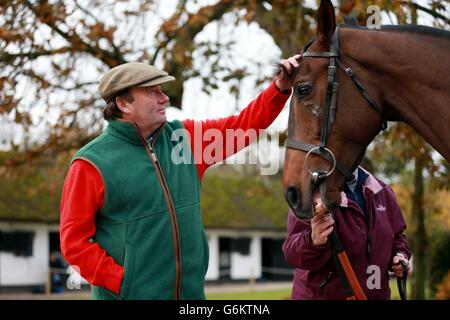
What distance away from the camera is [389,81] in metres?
3.40

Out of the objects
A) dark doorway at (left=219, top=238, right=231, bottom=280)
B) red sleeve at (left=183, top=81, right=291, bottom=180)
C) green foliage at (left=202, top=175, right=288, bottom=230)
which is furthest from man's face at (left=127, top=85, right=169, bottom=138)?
dark doorway at (left=219, top=238, right=231, bottom=280)

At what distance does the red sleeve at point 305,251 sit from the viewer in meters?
3.62

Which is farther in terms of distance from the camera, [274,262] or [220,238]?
[274,262]

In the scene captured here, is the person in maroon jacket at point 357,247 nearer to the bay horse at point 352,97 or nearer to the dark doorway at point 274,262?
the bay horse at point 352,97

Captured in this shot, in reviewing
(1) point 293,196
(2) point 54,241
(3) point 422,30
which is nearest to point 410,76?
(3) point 422,30

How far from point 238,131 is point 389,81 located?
1.02 meters

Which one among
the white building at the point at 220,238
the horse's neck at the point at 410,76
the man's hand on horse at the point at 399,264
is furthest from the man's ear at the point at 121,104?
the white building at the point at 220,238

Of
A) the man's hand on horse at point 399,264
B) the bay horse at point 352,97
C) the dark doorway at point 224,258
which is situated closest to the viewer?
the bay horse at point 352,97

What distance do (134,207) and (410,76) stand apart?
1669mm

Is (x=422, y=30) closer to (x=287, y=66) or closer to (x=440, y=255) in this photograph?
(x=287, y=66)

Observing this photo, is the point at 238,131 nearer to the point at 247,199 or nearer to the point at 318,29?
the point at 318,29

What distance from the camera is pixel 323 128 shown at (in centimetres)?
339

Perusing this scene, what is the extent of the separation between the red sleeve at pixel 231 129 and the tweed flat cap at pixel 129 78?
46 cm
